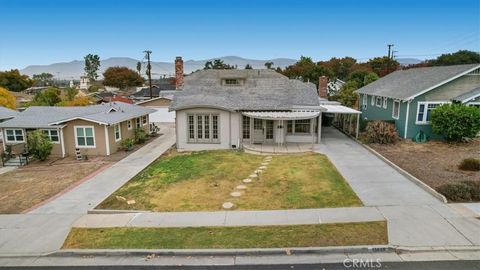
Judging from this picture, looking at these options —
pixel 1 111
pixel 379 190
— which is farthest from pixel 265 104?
pixel 1 111

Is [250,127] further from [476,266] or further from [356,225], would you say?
[476,266]

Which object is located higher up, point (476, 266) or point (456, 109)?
point (456, 109)

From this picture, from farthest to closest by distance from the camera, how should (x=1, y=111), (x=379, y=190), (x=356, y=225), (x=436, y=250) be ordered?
1. (x=1, y=111)
2. (x=379, y=190)
3. (x=356, y=225)
4. (x=436, y=250)

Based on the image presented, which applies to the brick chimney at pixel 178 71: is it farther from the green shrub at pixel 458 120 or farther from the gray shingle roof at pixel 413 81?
the green shrub at pixel 458 120

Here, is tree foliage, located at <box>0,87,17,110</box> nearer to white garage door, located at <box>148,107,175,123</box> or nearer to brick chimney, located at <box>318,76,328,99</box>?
white garage door, located at <box>148,107,175,123</box>

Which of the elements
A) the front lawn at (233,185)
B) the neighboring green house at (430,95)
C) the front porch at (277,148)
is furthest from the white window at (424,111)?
the front lawn at (233,185)

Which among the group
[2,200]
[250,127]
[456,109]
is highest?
[456,109]

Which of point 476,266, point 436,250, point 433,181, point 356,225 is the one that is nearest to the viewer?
point 476,266
